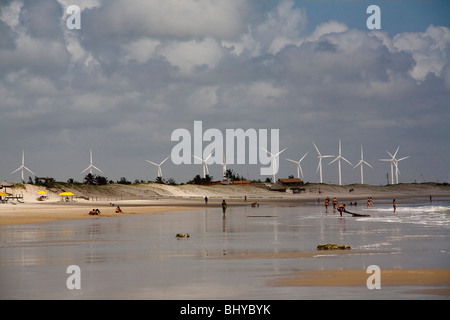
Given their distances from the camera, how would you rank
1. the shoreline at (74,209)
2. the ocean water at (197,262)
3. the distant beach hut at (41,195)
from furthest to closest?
the distant beach hut at (41,195) < the shoreline at (74,209) < the ocean water at (197,262)

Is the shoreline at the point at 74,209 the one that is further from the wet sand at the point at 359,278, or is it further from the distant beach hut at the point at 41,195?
the wet sand at the point at 359,278

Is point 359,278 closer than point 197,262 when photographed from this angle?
Yes

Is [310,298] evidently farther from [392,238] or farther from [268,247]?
[392,238]

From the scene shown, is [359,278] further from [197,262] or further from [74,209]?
[74,209]

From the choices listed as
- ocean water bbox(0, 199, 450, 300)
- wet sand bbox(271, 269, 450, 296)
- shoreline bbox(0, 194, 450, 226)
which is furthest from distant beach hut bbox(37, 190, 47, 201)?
wet sand bbox(271, 269, 450, 296)

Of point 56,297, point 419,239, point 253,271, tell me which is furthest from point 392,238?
point 56,297

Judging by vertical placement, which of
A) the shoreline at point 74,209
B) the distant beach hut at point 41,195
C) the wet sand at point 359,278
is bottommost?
the wet sand at point 359,278

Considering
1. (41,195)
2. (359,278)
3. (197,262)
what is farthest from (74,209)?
(359,278)

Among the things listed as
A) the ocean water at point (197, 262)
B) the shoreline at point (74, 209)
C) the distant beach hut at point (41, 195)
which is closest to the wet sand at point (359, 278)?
the ocean water at point (197, 262)
